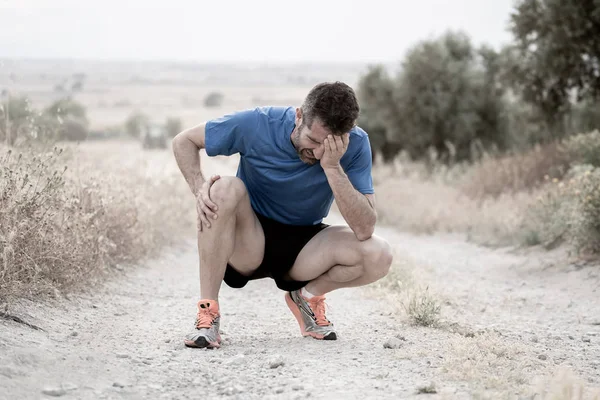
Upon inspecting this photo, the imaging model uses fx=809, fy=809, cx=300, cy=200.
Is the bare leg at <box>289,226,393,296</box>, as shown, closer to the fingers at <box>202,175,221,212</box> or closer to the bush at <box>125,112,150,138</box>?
the fingers at <box>202,175,221,212</box>

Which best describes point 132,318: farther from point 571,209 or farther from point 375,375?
point 571,209

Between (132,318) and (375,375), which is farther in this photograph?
(132,318)

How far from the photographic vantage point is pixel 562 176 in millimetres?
13406

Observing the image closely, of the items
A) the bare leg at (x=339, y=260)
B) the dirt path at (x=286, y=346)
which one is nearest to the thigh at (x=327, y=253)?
the bare leg at (x=339, y=260)

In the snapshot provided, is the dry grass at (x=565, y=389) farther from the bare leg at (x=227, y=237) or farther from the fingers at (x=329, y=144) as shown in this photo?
the bare leg at (x=227, y=237)

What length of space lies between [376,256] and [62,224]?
102 inches

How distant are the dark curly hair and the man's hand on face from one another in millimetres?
41

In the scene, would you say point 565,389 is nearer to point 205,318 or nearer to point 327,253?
point 327,253

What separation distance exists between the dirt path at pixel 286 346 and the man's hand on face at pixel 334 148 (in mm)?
1253

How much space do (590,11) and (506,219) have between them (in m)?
6.44

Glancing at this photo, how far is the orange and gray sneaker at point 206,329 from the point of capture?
5316 millimetres

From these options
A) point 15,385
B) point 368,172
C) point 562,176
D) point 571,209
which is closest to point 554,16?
point 562,176

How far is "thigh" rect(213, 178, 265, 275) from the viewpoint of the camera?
18.2 ft

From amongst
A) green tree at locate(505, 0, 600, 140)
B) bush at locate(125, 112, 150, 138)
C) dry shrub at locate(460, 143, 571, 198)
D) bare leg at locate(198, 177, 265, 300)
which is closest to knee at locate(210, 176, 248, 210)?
bare leg at locate(198, 177, 265, 300)
